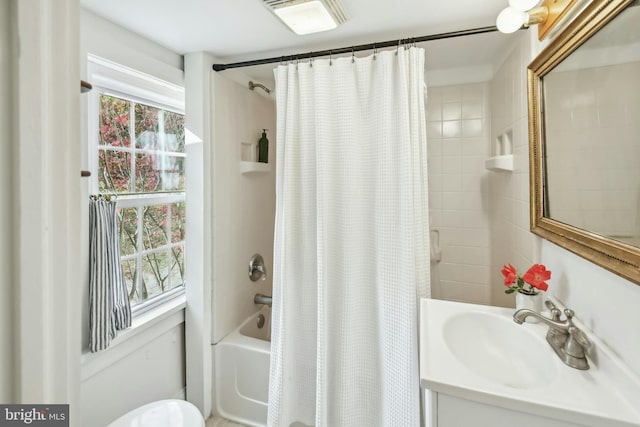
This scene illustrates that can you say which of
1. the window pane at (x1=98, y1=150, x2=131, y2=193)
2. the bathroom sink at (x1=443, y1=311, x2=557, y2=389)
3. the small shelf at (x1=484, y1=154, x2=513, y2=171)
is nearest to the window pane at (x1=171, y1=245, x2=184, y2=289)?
the window pane at (x1=98, y1=150, x2=131, y2=193)

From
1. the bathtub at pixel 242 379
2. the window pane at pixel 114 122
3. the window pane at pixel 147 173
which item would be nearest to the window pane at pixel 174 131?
the window pane at pixel 147 173

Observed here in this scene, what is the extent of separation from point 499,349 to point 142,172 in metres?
2.00

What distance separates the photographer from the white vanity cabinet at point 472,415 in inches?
29.8

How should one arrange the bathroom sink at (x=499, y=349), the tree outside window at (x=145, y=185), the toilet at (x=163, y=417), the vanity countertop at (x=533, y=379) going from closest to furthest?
the vanity countertop at (x=533, y=379) < the bathroom sink at (x=499, y=349) < the toilet at (x=163, y=417) < the tree outside window at (x=145, y=185)

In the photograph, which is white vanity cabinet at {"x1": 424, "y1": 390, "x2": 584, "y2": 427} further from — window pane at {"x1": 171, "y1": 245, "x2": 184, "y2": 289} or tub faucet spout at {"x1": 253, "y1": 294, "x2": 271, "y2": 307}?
window pane at {"x1": 171, "y1": 245, "x2": 184, "y2": 289}

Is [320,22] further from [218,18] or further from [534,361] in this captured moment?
[534,361]

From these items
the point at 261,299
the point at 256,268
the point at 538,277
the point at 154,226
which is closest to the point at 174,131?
the point at 154,226

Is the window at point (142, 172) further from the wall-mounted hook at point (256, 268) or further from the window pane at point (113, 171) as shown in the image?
the wall-mounted hook at point (256, 268)

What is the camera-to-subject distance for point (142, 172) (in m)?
1.78

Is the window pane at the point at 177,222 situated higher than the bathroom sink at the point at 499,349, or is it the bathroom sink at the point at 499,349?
the window pane at the point at 177,222

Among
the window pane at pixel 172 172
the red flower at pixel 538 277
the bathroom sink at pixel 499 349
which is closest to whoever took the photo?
the bathroom sink at pixel 499 349

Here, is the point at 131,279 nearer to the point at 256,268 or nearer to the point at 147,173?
the point at 147,173

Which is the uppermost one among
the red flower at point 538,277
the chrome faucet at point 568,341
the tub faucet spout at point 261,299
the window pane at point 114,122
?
the window pane at point 114,122

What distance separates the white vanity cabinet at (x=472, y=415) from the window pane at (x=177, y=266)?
171 centimetres
